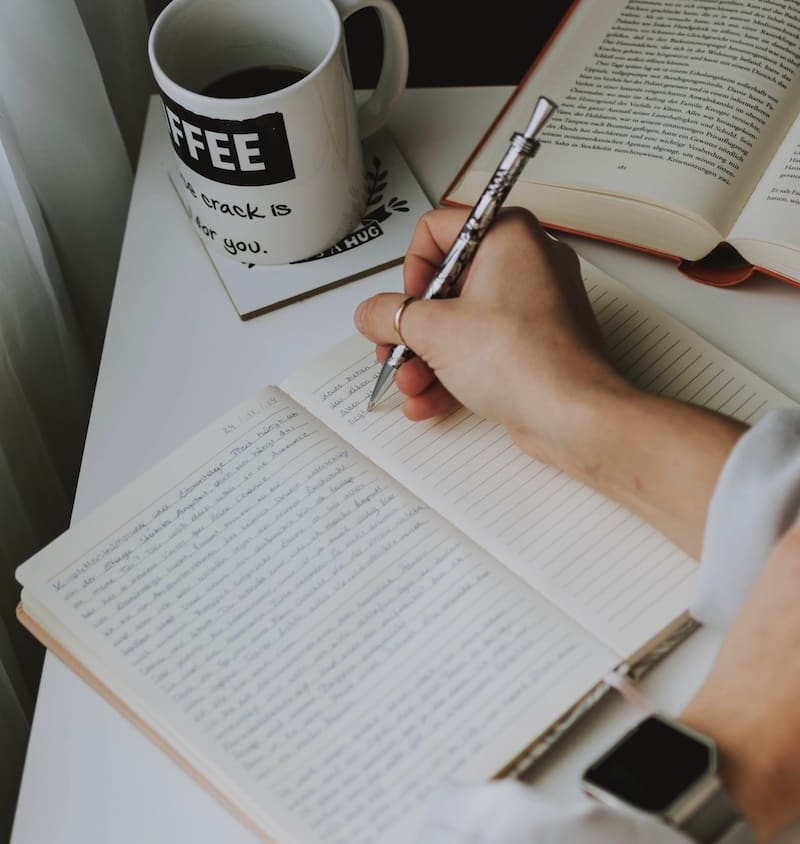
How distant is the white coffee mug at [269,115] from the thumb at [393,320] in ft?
0.39

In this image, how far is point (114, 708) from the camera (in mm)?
610

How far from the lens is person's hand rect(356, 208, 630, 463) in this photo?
0.64m

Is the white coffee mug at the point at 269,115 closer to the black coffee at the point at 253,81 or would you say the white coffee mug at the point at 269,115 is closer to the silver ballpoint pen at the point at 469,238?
the black coffee at the point at 253,81

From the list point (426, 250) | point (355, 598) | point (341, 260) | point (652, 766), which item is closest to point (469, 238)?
point (426, 250)

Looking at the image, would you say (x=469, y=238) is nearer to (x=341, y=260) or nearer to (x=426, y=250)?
(x=426, y=250)

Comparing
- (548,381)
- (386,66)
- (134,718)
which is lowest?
(134,718)

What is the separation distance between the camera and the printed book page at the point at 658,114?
0.76m

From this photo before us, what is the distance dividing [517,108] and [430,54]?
0.57 m

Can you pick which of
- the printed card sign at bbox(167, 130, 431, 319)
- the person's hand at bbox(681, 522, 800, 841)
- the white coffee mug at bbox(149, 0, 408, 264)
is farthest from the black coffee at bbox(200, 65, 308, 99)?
the person's hand at bbox(681, 522, 800, 841)

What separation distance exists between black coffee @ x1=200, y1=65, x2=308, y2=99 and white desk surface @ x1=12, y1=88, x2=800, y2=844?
126 millimetres

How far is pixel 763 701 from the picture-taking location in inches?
20.4

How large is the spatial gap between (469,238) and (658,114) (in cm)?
23

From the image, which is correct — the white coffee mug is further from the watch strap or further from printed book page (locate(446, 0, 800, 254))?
the watch strap

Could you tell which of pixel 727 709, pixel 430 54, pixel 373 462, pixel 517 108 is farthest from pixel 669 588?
pixel 430 54
